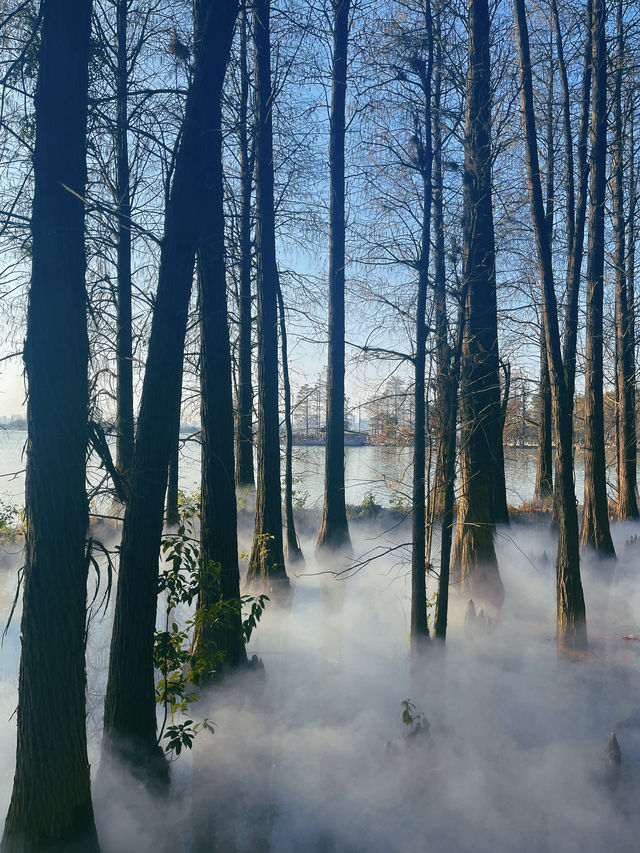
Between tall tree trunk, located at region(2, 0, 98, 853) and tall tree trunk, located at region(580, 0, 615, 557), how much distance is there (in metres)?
9.01

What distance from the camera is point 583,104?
9.88 metres

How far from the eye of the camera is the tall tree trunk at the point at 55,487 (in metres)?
3.78

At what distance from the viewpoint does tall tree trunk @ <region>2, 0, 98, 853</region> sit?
12.4 ft

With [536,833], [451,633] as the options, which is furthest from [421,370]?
[536,833]

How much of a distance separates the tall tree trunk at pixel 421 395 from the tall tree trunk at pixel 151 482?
314 centimetres

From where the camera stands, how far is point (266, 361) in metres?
9.77

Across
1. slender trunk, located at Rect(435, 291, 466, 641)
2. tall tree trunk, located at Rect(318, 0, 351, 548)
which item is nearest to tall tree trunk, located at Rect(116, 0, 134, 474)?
tall tree trunk, located at Rect(318, 0, 351, 548)

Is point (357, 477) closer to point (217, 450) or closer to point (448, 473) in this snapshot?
point (448, 473)

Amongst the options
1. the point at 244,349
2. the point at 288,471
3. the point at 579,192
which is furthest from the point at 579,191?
the point at 244,349

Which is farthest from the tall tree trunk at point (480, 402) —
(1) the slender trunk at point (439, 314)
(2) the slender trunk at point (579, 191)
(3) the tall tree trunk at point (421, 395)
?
(2) the slender trunk at point (579, 191)

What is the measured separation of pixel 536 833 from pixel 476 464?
5600 millimetres

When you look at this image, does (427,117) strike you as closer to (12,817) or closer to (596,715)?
(596,715)

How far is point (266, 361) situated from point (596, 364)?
6.66 meters

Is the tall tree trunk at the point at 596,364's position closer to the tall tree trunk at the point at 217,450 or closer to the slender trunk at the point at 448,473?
the slender trunk at the point at 448,473
